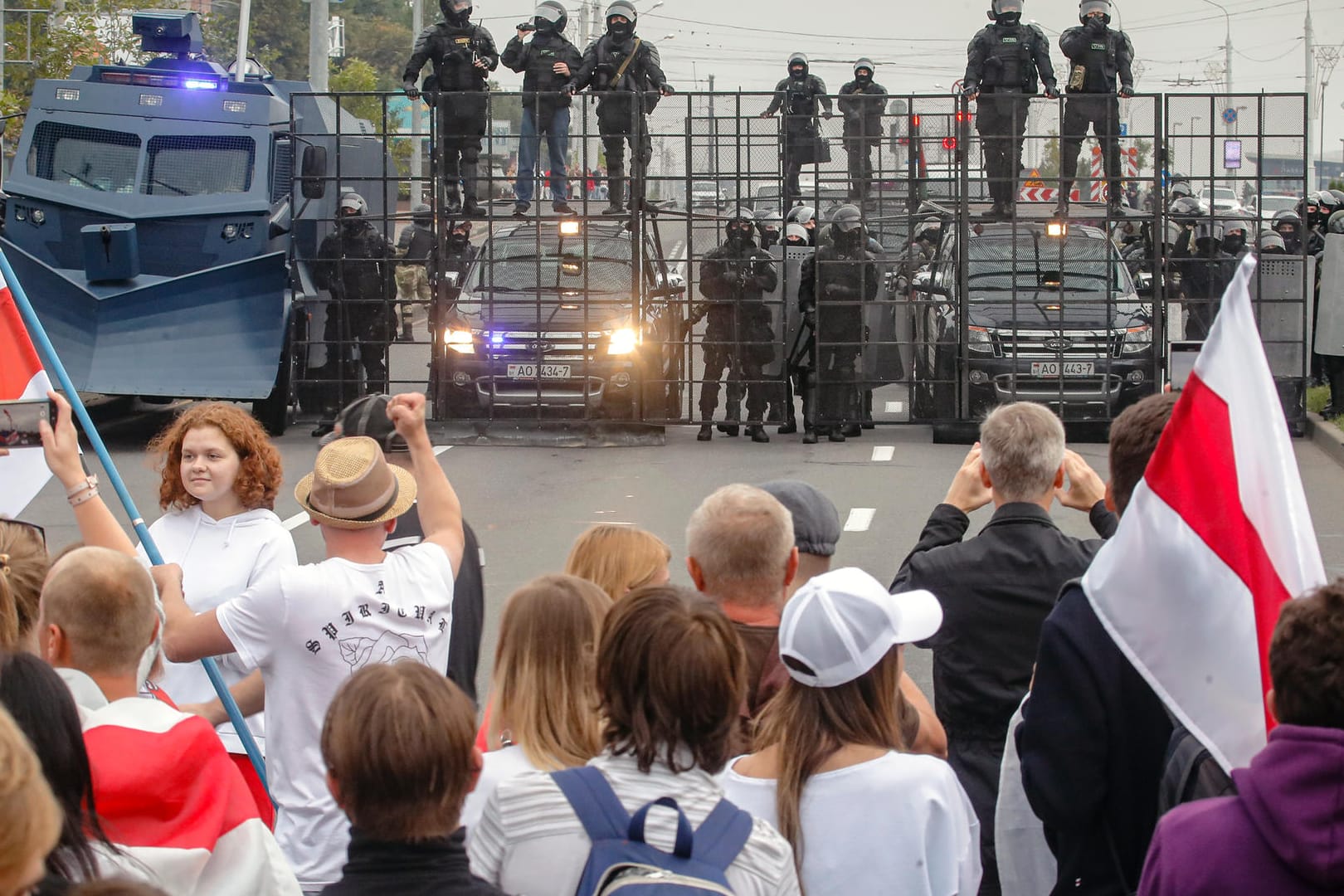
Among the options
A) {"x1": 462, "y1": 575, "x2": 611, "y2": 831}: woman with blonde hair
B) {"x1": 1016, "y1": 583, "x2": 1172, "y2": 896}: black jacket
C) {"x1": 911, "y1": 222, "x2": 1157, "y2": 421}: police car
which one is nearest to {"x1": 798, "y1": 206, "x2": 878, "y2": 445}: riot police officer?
{"x1": 911, "y1": 222, "x2": 1157, "y2": 421}: police car

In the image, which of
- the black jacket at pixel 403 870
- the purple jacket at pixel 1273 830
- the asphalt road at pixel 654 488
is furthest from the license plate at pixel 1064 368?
the black jacket at pixel 403 870

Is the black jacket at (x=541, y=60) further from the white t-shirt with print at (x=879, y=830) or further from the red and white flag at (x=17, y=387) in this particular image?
the white t-shirt with print at (x=879, y=830)

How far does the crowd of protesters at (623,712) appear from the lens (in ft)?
8.91

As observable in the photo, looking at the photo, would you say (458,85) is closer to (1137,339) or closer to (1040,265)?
(1040,265)

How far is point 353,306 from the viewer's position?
16953 mm

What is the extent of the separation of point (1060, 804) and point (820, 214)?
45.3 ft

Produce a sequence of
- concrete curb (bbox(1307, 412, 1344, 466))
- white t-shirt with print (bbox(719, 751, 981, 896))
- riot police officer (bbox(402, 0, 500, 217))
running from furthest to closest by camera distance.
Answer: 1. riot police officer (bbox(402, 0, 500, 217))
2. concrete curb (bbox(1307, 412, 1344, 466))
3. white t-shirt with print (bbox(719, 751, 981, 896))

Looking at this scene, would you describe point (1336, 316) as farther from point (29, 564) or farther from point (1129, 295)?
point (29, 564)

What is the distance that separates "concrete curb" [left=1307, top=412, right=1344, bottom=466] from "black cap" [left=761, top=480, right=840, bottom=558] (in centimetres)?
1210

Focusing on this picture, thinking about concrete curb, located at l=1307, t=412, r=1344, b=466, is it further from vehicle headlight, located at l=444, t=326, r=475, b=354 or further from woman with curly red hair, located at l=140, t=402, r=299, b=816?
woman with curly red hair, located at l=140, t=402, r=299, b=816

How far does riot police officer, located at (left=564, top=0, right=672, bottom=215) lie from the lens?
56.0ft

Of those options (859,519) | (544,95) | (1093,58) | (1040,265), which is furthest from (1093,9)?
(859,519)

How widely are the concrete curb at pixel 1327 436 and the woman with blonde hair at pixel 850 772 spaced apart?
13.1 m

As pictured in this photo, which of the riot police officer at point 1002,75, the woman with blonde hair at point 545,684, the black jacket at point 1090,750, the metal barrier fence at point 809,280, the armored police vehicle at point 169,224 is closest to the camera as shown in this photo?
the woman with blonde hair at point 545,684
